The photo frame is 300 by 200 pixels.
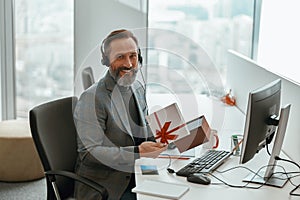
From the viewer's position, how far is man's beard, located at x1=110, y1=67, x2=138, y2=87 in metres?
2.21

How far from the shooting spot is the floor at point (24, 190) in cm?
358

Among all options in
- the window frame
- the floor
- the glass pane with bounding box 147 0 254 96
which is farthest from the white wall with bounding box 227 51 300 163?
the window frame

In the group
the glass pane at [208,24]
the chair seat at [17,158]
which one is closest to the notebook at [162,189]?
the chair seat at [17,158]

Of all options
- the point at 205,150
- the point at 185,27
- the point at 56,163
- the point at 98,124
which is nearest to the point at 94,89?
the point at 98,124

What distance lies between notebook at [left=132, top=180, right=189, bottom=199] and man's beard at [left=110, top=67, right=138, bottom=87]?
1.50ft

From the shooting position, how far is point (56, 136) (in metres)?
2.35

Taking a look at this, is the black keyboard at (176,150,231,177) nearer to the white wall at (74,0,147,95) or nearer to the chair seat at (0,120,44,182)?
the chair seat at (0,120,44,182)

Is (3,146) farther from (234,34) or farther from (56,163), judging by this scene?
(234,34)

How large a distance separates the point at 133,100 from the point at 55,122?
389 millimetres

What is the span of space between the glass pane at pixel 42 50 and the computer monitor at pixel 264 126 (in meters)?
2.97

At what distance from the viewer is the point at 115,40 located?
2.19 m

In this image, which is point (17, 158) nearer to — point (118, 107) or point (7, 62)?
point (7, 62)

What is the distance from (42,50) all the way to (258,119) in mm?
3244

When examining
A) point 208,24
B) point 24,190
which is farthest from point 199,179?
point 208,24
